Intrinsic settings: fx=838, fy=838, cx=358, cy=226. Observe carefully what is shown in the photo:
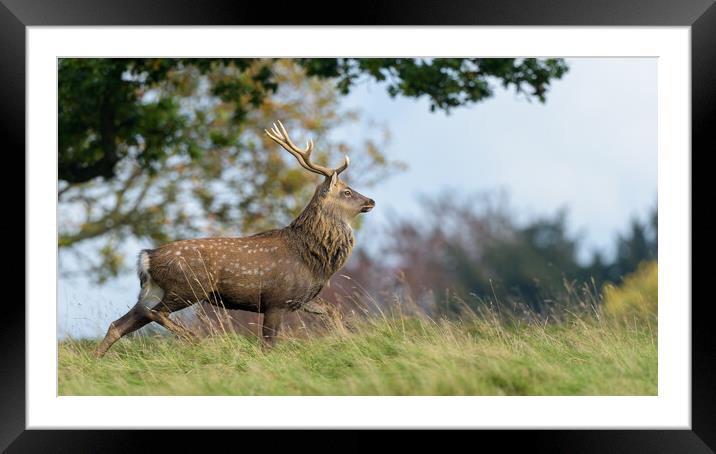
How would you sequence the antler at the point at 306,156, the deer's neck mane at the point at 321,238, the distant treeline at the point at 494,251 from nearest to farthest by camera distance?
the deer's neck mane at the point at 321,238 → the antler at the point at 306,156 → the distant treeline at the point at 494,251

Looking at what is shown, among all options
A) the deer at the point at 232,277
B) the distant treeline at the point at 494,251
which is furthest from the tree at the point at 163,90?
the distant treeline at the point at 494,251

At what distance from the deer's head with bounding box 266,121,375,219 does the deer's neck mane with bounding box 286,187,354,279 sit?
4cm

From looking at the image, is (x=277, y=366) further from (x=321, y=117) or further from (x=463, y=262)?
(x=463, y=262)

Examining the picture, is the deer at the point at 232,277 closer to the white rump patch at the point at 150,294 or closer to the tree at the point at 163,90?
the white rump patch at the point at 150,294

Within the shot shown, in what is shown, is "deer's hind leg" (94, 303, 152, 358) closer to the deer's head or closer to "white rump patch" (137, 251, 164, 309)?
"white rump patch" (137, 251, 164, 309)

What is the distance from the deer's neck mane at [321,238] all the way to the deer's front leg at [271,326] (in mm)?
547

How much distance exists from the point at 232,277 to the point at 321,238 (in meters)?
0.92

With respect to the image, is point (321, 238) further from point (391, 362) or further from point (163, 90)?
point (163, 90)

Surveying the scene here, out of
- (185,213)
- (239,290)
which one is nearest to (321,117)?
(185,213)

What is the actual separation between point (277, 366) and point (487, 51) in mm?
3130

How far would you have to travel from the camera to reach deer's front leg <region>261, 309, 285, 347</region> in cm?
772

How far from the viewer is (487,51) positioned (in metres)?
6.62

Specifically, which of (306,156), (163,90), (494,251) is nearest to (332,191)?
(306,156)

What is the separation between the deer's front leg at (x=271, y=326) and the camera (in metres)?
7.72
